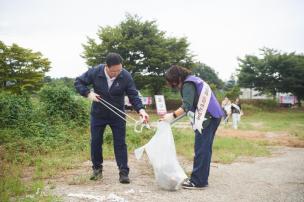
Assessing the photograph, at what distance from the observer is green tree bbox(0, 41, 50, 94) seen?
29.1 m

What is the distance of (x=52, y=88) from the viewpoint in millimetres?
11922

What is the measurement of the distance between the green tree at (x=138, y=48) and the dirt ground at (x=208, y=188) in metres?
27.0

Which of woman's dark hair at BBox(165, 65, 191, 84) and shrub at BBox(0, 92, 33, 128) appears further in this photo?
shrub at BBox(0, 92, 33, 128)

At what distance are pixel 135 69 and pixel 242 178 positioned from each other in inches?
1138

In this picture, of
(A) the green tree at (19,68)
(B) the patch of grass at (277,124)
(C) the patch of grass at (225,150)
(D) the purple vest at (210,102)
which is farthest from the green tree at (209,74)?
(D) the purple vest at (210,102)

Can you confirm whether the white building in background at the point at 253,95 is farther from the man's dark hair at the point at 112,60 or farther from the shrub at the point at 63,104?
the man's dark hair at the point at 112,60

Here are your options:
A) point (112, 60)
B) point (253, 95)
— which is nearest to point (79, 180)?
point (112, 60)

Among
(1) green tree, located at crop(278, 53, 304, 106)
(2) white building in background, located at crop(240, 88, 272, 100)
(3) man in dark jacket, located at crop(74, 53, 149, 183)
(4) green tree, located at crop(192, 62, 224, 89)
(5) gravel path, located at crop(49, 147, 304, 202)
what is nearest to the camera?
(5) gravel path, located at crop(49, 147, 304, 202)

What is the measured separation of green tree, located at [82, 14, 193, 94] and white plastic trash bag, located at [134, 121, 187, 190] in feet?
93.7

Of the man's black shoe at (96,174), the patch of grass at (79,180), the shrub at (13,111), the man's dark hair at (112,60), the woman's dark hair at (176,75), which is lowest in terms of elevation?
the patch of grass at (79,180)

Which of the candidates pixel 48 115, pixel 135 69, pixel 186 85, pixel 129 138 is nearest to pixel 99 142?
pixel 186 85

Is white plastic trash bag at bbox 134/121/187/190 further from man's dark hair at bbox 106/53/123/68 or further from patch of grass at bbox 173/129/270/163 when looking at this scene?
patch of grass at bbox 173/129/270/163

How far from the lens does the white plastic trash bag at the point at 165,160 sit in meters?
5.26

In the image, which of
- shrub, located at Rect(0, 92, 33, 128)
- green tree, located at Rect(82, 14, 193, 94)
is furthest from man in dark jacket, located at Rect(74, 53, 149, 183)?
green tree, located at Rect(82, 14, 193, 94)
